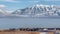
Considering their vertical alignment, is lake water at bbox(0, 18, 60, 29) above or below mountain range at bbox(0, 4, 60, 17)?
below

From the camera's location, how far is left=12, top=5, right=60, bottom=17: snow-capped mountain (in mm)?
2363

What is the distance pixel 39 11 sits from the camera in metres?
2.37

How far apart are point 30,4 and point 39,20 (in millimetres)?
A: 267

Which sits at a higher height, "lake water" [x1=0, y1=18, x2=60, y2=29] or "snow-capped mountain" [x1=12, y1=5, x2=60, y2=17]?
"snow-capped mountain" [x1=12, y1=5, x2=60, y2=17]

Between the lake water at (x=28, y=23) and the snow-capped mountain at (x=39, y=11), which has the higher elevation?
the snow-capped mountain at (x=39, y=11)

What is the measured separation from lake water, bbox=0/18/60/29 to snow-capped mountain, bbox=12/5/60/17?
0.24 ft

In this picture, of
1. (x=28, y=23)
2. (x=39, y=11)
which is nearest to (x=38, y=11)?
(x=39, y=11)

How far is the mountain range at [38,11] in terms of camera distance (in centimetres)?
237

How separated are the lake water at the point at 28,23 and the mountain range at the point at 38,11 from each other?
7cm

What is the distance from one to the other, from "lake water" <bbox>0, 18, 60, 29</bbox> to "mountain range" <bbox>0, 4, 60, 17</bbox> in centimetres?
7

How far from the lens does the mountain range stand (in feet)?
7.76

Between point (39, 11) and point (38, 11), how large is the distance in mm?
15

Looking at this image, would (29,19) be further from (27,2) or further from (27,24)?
(27,2)

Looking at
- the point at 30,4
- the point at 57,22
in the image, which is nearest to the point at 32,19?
the point at 30,4
